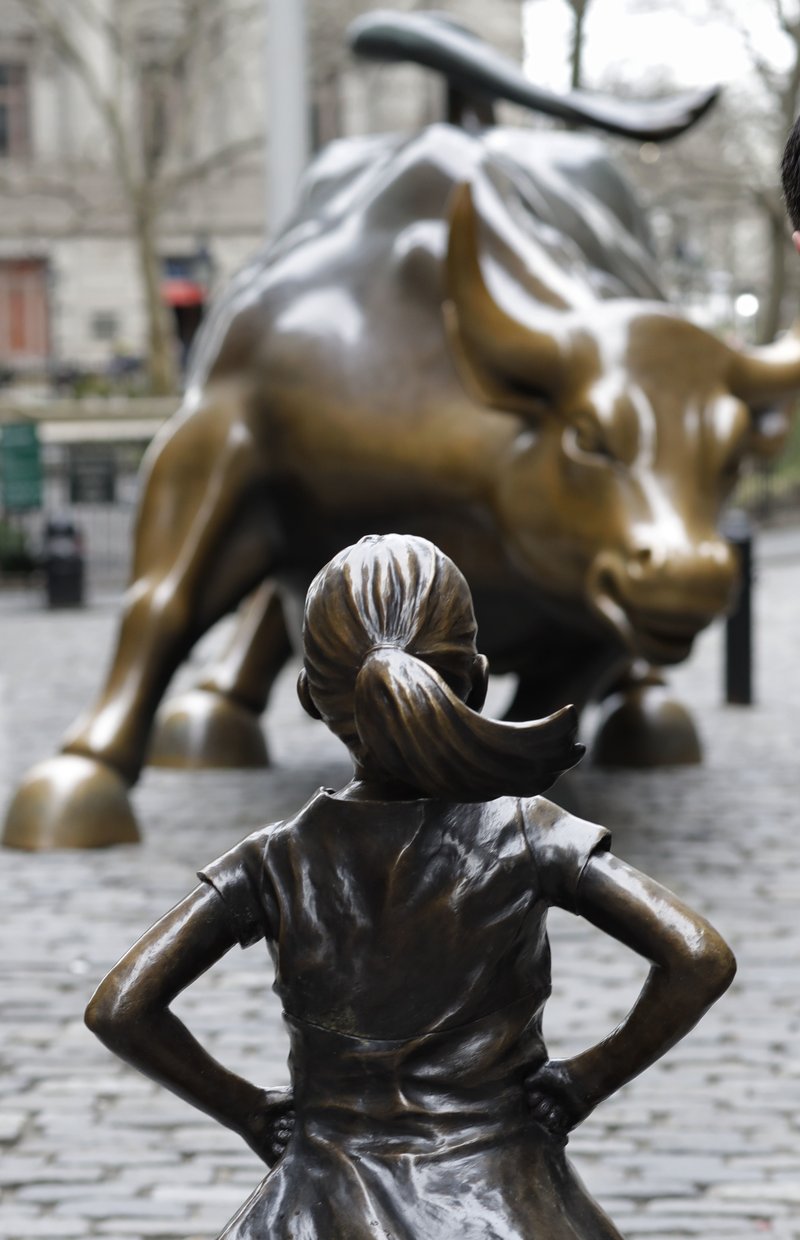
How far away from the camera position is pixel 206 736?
9453 millimetres

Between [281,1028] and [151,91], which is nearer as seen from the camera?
[281,1028]

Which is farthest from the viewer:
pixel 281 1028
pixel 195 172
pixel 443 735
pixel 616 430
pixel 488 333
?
pixel 195 172

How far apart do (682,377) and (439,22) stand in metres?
3.07

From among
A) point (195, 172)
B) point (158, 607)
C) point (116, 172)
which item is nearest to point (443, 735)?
point (158, 607)

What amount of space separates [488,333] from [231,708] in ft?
10.7

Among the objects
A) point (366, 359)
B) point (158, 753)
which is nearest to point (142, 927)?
point (366, 359)

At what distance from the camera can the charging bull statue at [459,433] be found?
21.6 ft

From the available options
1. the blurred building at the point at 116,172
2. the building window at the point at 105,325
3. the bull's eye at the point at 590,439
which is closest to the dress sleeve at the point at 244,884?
the bull's eye at the point at 590,439

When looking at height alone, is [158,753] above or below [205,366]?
below

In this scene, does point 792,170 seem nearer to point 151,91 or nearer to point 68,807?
point 68,807

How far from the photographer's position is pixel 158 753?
9547 millimetres

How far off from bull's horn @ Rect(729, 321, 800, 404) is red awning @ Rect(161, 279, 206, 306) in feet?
Result: 119

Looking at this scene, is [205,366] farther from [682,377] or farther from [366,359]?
[682,377]

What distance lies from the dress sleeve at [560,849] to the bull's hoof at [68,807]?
5.03 metres
